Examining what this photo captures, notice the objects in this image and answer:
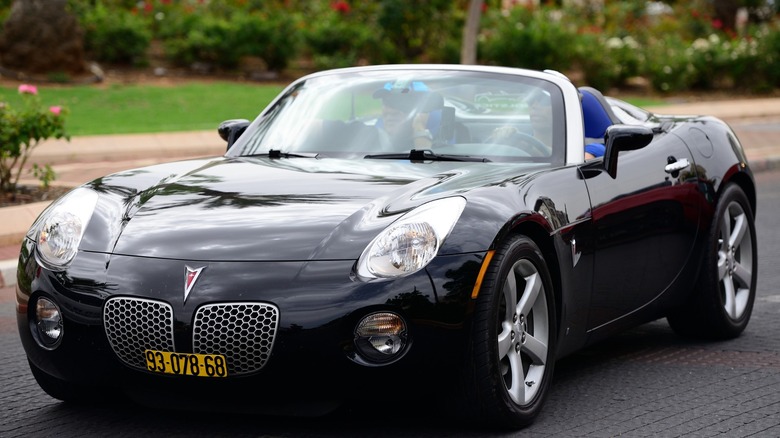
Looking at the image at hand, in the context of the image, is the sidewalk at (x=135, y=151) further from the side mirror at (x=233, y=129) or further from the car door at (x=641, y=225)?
the car door at (x=641, y=225)

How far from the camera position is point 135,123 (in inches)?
738

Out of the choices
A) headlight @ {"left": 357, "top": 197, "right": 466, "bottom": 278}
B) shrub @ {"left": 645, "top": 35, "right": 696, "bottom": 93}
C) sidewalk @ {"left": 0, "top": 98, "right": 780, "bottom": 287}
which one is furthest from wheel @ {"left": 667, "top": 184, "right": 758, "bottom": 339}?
shrub @ {"left": 645, "top": 35, "right": 696, "bottom": 93}

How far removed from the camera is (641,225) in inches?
221

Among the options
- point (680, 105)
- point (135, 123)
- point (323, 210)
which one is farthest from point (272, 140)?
point (680, 105)

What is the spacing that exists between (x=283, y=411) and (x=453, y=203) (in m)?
0.92

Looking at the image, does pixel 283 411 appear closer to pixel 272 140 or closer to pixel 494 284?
pixel 494 284

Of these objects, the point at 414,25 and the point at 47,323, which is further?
the point at 414,25

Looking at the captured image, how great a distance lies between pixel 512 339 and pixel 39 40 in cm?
2033

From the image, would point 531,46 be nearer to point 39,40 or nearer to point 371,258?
point 39,40

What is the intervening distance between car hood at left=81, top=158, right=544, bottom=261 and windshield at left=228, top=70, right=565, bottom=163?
0.29 metres

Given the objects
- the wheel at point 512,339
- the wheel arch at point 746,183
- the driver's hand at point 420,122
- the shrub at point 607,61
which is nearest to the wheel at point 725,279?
the wheel arch at point 746,183

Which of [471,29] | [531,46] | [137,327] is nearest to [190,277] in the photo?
[137,327]

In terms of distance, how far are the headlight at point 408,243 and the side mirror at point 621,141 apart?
4.04 ft

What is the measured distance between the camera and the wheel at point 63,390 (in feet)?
15.9
